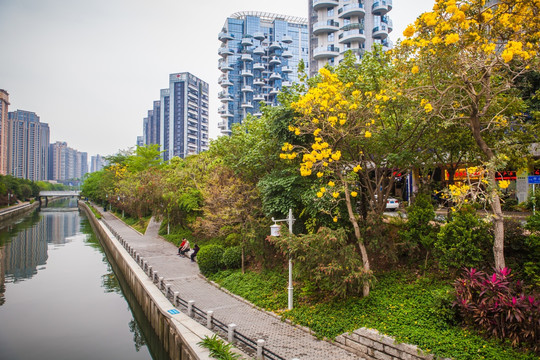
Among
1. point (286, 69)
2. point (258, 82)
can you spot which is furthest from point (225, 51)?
point (286, 69)

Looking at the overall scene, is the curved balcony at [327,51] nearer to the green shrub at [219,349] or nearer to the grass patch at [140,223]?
the grass patch at [140,223]

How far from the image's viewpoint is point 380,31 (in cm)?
5744

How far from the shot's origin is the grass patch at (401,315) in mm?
7371

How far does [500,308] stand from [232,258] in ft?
37.9

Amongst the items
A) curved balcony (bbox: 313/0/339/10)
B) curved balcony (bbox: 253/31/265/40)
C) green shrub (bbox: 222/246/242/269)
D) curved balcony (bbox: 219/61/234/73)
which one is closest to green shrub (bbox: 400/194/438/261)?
green shrub (bbox: 222/246/242/269)

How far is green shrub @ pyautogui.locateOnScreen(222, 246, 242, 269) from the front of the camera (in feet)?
55.1

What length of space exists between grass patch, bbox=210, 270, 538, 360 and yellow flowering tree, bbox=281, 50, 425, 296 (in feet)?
2.68

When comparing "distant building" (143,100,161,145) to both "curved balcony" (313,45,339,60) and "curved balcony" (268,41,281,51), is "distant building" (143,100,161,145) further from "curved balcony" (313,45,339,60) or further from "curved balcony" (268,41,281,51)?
"curved balcony" (313,45,339,60)

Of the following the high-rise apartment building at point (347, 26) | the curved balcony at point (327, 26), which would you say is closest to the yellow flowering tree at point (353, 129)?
the high-rise apartment building at point (347, 26)

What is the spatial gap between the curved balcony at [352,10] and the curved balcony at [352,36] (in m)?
2.61

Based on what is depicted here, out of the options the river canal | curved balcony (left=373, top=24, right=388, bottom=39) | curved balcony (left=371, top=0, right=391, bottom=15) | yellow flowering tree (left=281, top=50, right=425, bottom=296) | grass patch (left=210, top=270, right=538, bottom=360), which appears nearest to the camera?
grass patch (left=210, top=270, right=538, bottom=360)

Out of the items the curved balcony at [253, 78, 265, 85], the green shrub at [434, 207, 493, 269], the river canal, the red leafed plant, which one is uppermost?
the curved balcony at [253, 78, 265, 85]

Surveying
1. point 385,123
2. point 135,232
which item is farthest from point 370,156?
point 135,232

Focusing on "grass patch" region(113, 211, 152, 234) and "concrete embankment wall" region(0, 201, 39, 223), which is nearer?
"grass patch" region(113, 211, 152, 234)
